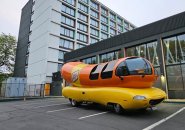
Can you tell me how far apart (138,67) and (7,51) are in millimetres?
52233

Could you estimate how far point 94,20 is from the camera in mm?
54562

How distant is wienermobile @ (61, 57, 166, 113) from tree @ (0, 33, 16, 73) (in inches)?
1853

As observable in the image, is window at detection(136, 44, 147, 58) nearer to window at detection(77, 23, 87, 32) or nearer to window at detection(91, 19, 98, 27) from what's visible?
window at detection(77, 23, 87, 32)

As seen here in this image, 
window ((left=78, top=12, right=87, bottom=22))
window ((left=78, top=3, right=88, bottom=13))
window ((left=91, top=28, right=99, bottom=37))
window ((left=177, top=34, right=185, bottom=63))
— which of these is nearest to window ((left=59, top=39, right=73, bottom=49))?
window ((left=78, top=12, right=87, bottom=22))

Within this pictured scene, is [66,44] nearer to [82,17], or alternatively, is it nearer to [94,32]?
[82,17]

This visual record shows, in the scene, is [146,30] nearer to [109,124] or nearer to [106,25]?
[109,124]

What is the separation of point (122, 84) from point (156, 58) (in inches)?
491

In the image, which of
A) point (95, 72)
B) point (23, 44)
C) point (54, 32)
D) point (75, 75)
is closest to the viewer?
point (95, 72)

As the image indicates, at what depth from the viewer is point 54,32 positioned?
4138 cm

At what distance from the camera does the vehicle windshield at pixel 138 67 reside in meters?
8.62

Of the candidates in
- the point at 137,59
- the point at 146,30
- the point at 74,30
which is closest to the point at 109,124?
the point at 137,59

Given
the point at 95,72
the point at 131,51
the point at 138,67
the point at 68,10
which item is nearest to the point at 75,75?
the point at 95,72

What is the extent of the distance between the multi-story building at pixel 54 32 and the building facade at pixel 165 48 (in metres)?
21.7

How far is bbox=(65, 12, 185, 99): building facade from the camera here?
17448 mm
